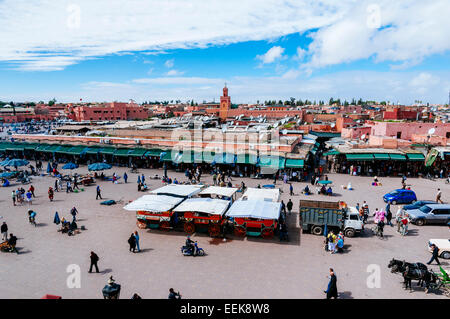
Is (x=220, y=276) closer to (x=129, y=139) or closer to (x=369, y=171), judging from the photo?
(x=369, y=171)

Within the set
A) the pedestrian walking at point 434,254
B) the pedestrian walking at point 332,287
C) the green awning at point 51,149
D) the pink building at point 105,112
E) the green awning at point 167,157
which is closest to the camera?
the pedestrian walking at point 332,287

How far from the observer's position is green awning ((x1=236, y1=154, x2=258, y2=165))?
26828 millimetres

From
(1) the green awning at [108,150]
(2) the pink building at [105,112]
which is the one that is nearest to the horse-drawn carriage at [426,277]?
(1) the green awning at [108,150]

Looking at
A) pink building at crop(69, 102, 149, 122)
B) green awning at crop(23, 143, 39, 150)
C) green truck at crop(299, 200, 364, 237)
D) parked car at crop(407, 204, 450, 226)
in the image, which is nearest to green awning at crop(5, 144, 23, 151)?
green awning at crop(23, 143, 39, 150)

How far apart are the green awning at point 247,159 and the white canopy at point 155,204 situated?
11.8 m

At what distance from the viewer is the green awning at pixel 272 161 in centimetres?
2587

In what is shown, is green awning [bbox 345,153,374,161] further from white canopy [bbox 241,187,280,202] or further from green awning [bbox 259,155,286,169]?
white canopy [bbox 241,187,280,202]

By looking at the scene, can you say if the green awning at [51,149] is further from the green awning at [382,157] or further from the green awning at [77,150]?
the green awning at [382,157]

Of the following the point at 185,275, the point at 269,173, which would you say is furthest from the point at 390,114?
the point at 185,275

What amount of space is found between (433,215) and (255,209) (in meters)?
10.0

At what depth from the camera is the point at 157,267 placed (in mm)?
11344

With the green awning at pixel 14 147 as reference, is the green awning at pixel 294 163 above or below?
below
